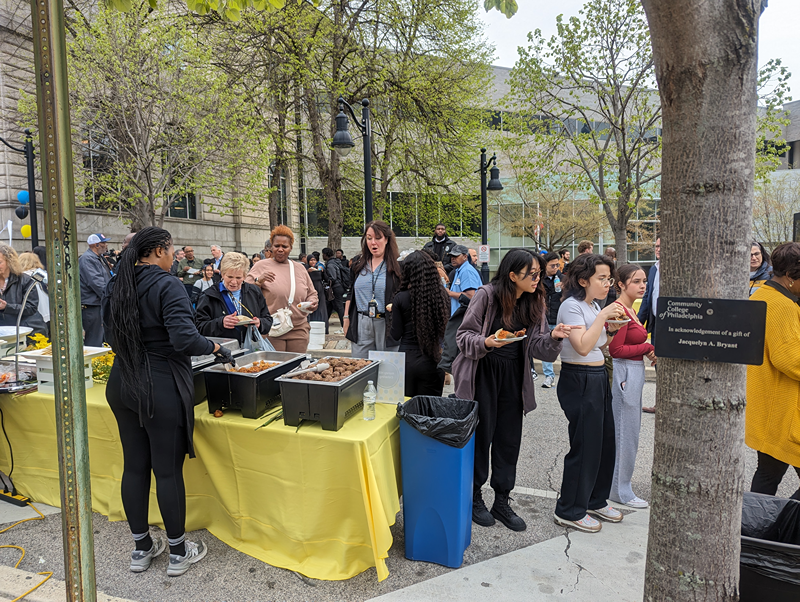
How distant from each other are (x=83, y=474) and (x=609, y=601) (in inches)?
106

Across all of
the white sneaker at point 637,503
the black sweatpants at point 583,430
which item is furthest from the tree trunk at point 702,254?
the white sneaker at point 637,503

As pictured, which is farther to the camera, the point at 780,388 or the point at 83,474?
the point at 780,388

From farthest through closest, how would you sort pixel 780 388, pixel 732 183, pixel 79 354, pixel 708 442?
pixel 780 388 → pixel 79 354 → pixel 708 442 → pixel 732 183

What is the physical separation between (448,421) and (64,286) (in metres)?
2.02

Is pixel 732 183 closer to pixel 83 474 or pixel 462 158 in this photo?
pixel 83 474

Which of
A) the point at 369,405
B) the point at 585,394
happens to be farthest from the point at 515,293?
the point at 369,405

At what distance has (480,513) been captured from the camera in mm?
3580

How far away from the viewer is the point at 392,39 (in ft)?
53.4

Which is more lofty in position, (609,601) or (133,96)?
(133,96)

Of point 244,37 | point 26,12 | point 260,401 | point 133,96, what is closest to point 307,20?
point 244,37

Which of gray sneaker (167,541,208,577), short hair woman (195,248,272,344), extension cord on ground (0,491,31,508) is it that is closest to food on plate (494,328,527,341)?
short hair woman (195,248,272,344)

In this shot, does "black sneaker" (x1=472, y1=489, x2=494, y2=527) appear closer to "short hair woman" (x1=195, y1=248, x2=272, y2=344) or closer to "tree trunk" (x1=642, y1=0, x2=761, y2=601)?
"tree trunk" (x1=642, y1=0, x2=761, y2=601)

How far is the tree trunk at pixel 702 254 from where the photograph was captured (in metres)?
1.61

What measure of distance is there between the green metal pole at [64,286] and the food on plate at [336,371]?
1288mm
